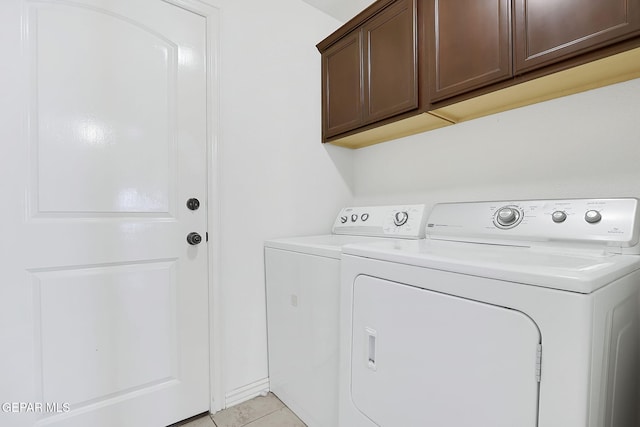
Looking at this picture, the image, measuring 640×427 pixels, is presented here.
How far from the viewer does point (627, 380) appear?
79 cm

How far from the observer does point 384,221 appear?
161cm

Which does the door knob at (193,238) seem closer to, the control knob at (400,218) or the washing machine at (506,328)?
the washing machine at (506,328)

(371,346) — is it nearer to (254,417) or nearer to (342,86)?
(254,417)

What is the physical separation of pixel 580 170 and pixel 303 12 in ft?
5.82

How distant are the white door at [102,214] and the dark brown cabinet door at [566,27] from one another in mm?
1426

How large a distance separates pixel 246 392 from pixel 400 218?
4.25 ft

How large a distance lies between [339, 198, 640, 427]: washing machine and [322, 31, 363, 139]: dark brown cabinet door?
1027mm

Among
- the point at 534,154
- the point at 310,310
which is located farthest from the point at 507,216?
the point at 310,310

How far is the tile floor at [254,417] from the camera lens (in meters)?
1.36

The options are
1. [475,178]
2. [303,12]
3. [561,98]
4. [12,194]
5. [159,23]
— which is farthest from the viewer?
[303,12]

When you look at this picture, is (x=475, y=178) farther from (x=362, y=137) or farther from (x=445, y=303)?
(x=445, y=303)

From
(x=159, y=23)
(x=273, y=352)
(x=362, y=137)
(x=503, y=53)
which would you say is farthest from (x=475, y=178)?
(x=159, y=23)

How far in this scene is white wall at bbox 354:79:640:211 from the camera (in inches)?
41.4

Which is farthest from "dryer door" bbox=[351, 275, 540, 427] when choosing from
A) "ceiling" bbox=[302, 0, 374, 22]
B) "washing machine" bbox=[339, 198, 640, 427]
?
"ceiling" bbox=[302, 0, 374, 22]
